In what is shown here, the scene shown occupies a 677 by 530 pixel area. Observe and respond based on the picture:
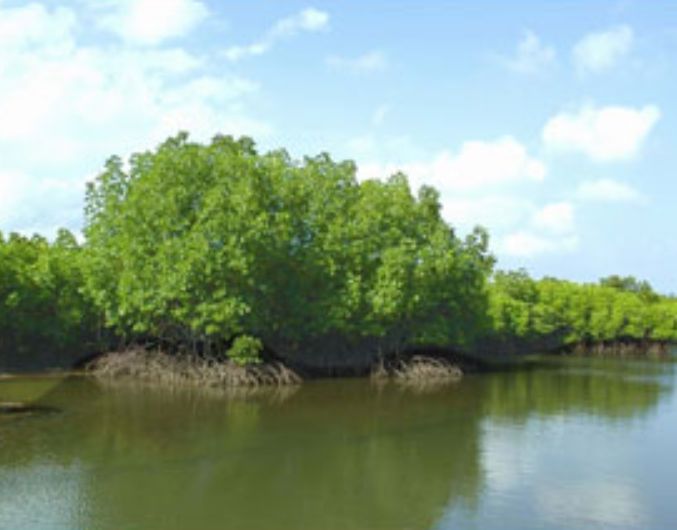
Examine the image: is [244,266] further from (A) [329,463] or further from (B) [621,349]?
(B) [621,349]

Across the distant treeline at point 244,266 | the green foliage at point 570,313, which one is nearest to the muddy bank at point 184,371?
the distant treeline at point 244,266

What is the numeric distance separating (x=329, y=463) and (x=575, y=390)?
91.5 ft

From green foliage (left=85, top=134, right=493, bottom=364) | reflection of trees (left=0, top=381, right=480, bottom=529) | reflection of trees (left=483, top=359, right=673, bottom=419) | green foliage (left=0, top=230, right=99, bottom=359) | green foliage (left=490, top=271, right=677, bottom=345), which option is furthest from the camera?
green foliage (left=490, top=271, right=677, bottom=345)

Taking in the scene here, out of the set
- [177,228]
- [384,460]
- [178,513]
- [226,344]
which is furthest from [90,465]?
[226,344]

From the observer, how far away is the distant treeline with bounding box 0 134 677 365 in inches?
1658

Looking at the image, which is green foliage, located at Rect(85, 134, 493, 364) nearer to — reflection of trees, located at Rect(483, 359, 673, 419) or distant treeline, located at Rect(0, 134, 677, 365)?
distant treeline, located at Rect(0, 134, 677, 365)

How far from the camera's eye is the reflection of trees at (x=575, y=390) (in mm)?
38869

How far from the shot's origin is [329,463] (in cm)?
2453

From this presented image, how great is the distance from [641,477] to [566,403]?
17505 millimetres

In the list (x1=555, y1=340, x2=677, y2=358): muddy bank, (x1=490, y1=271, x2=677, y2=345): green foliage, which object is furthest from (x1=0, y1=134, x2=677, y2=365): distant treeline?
(x1=555, y1=340, x2=677, y2=358): muddy bank

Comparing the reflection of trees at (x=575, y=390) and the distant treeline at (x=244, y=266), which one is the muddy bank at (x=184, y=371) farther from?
the reflection of trees at (x=575, y=390)

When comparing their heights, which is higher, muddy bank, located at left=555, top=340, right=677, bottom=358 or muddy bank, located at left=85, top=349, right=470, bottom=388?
muddy bank, located at left=555, top=340, right=677, bottom=358

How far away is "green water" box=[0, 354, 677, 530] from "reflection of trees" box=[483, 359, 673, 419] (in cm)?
39

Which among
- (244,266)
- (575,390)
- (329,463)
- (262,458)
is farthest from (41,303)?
(575,390)
